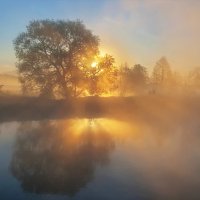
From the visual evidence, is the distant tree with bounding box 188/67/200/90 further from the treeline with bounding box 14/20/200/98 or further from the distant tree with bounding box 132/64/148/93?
the treeline with bounding box 14/20/200/98

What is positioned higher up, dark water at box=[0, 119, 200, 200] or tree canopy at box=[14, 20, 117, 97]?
tree canopy at box=[14, 20, 117, 97]

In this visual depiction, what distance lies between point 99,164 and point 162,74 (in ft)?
358

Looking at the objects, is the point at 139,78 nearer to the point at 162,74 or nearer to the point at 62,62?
the point at 162,74

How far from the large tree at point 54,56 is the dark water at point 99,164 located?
26.4 m

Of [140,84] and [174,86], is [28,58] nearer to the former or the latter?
[140,84]

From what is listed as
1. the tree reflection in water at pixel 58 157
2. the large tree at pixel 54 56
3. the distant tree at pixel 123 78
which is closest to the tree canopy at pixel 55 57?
the large tree at pixel 54 56

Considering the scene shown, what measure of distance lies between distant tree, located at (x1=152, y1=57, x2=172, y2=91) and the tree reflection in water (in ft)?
312

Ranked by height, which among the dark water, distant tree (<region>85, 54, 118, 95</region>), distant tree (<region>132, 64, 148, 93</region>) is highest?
distant tree (<region>132, 64, 148, 93</region>)

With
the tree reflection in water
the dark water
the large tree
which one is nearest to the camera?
the dark water

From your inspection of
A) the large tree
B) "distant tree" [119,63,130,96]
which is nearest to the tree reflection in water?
the large tree

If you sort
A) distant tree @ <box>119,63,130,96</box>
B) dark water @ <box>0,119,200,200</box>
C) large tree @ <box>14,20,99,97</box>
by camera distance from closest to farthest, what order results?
dark water @ <box>0,119,200,200</box>, large tree @ <box>14,20,99,97</box>, distant tree @ <box>119,63,130,96</box>

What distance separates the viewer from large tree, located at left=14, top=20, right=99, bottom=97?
58062mm

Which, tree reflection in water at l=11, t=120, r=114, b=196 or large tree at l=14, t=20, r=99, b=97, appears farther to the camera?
large tree at l=14, t=20, r=99, b=97

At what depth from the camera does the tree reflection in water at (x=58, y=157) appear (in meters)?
16.5
